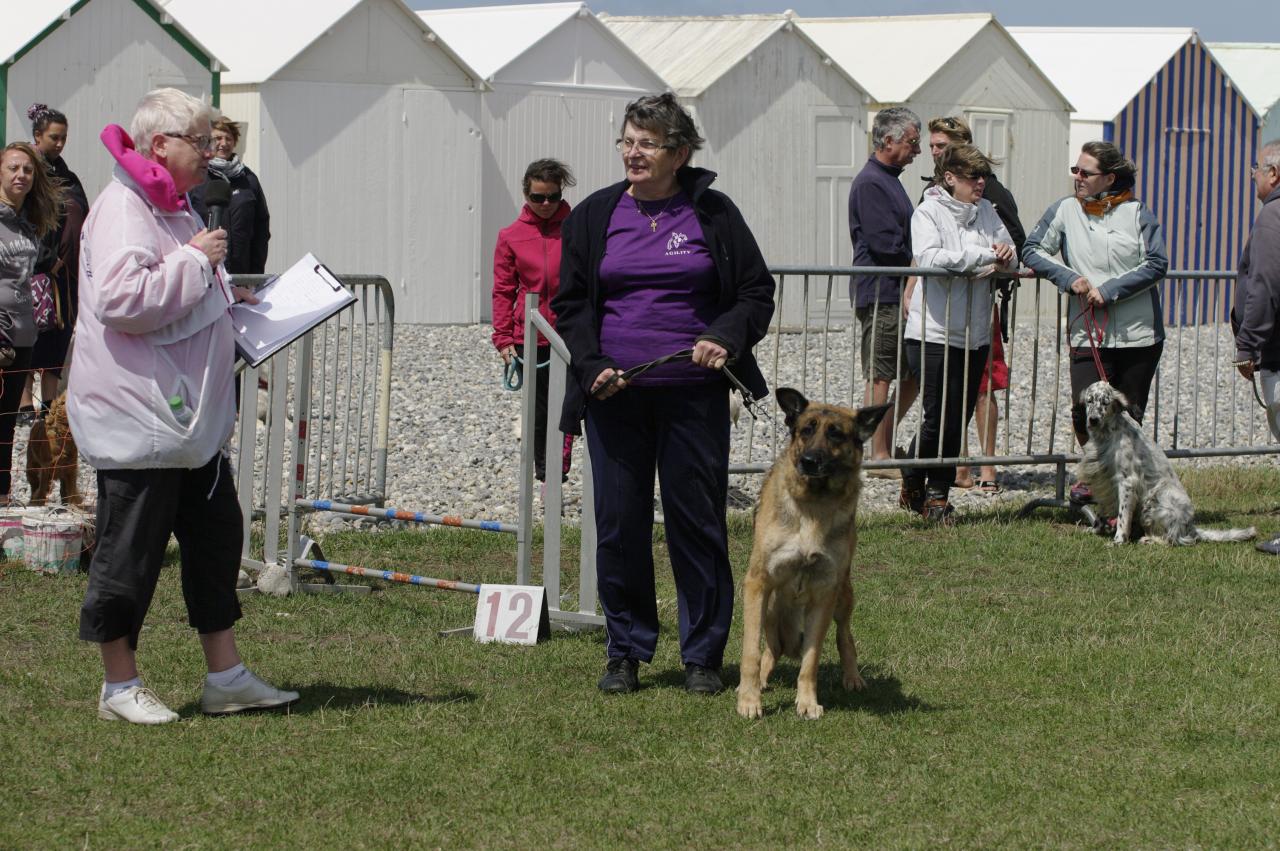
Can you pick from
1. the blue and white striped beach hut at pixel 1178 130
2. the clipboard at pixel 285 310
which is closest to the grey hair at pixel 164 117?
the clipboard at pixel 285 310

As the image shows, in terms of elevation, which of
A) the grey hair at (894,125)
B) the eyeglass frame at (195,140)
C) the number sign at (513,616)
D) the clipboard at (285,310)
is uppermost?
the grey hair at (894,125)

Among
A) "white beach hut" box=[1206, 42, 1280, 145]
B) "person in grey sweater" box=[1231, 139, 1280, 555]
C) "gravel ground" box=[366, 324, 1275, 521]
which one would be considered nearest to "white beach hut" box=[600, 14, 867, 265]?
"gravel ground" box=[366, 324, 1275, 521]

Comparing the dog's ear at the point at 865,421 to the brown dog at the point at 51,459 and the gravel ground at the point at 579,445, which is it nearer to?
the gravel ground at the point at 579,445

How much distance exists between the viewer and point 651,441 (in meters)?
5.80

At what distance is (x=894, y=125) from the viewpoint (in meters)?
10.0

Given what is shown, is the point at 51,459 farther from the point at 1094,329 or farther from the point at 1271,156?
the point at 1271,156

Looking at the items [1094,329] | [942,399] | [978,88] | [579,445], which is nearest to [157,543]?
[942,399]

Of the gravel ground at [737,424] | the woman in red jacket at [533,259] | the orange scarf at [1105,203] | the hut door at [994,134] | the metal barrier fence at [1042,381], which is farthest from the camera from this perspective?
the hut door at [994,134]

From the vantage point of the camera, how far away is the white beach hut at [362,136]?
19500 mm

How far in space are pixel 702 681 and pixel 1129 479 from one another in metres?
4.07

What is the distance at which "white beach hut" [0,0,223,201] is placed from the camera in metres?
18.0

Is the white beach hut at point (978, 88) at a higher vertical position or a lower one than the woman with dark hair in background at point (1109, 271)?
higher

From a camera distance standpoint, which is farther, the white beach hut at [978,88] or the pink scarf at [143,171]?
the white beach hut at [978,88]

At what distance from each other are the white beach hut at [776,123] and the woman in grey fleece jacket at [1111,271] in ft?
40.1
